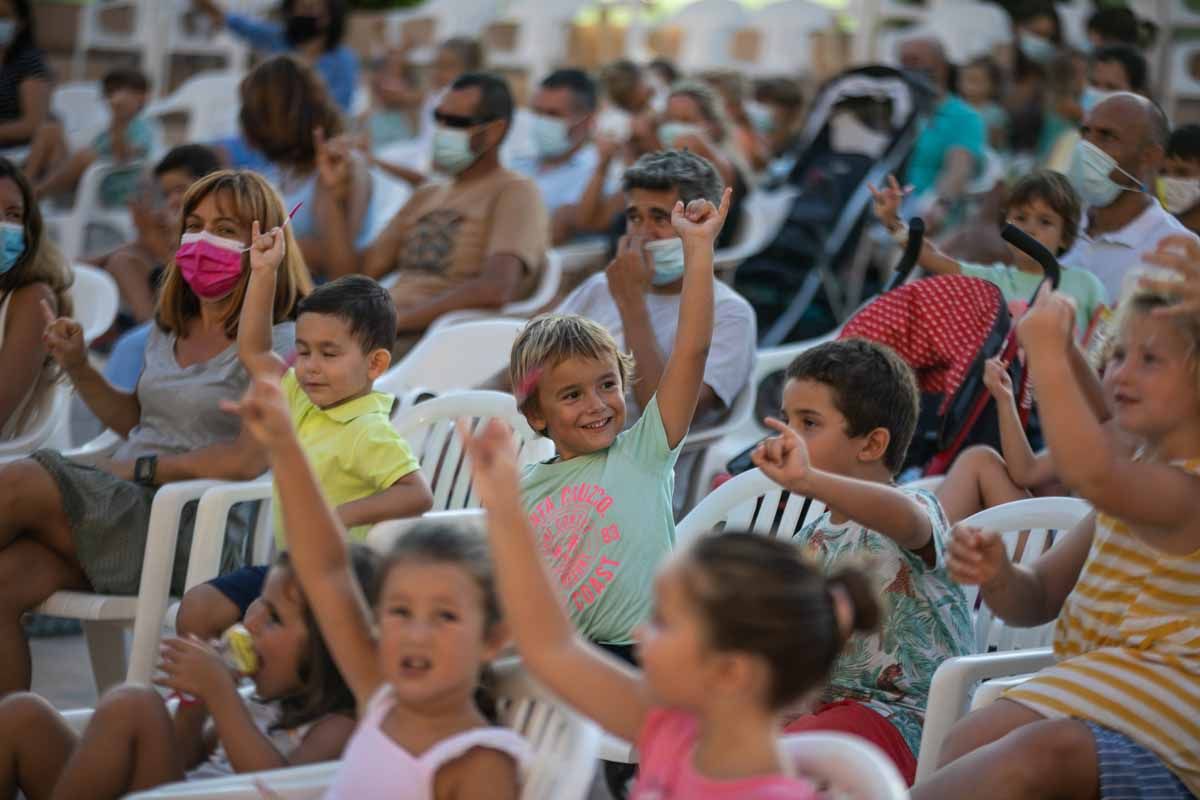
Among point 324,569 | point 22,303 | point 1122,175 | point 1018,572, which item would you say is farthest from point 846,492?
point 22,303

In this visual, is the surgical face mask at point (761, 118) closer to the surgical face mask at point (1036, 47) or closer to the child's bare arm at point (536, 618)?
the surgical face mask at point (1036, 47)

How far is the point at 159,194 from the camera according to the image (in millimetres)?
5668

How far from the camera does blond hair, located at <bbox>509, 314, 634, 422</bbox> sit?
2.77 metres

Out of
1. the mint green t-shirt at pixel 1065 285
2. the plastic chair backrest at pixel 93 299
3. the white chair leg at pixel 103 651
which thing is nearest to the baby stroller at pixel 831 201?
the mint green t-shirt at pixel 1065 285

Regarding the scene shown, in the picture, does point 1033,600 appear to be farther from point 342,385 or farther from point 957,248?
point 957,248

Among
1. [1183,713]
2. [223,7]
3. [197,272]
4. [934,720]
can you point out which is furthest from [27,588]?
[223,7]

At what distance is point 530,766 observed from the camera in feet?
6.34

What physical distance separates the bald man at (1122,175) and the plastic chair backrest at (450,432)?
1.46m

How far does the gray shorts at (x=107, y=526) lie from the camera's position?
312cm

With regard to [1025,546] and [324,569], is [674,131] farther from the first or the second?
[324,569]

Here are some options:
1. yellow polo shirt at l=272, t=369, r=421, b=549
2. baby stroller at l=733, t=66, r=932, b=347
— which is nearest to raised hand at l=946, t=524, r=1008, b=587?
yellow polo shirt at l=272, t=369, r=421, b=549

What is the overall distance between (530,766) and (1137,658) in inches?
33.8

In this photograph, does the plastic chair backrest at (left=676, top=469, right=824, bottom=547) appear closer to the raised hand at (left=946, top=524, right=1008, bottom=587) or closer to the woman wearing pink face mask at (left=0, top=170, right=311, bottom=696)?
the raised hand at (left=946, top=524, right=1008, bottom=587)

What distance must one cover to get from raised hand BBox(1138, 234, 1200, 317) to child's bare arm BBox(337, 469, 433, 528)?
134cm
